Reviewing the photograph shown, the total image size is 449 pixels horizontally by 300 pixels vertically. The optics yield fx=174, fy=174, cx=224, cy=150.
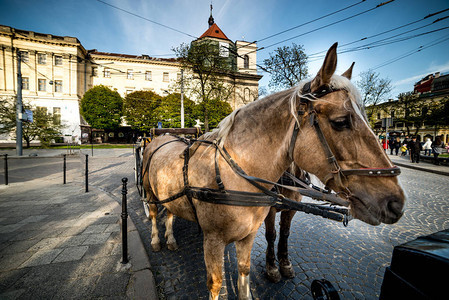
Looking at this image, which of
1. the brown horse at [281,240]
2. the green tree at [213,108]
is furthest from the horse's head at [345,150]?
the green tree at [213,108]

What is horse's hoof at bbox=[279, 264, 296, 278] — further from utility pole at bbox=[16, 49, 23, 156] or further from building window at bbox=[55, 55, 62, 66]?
building window at bbox=[55, 55, 62, 66]

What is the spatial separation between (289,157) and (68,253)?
3782 millimetres

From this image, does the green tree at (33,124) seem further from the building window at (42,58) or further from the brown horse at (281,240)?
the brown horse at (281,240)

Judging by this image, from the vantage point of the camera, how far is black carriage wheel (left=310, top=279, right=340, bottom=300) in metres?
1.10

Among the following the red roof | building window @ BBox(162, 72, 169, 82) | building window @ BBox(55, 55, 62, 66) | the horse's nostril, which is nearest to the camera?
the horse's nostril

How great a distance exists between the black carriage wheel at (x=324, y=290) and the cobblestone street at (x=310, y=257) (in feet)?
3.93

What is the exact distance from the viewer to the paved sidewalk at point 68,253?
2.18 meters

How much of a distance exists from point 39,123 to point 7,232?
25.7m

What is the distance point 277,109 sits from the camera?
1.43 m

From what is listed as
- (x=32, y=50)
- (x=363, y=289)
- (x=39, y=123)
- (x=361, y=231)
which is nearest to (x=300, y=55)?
(x=361, y=231)

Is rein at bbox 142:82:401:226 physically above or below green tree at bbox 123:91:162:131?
below

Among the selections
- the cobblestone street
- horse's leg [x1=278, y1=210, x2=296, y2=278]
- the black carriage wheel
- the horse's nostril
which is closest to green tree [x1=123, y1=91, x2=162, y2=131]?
the cobblestone street

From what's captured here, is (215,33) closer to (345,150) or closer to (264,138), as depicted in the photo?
(264,138)

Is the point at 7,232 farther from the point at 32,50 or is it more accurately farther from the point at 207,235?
the point at 32,50
